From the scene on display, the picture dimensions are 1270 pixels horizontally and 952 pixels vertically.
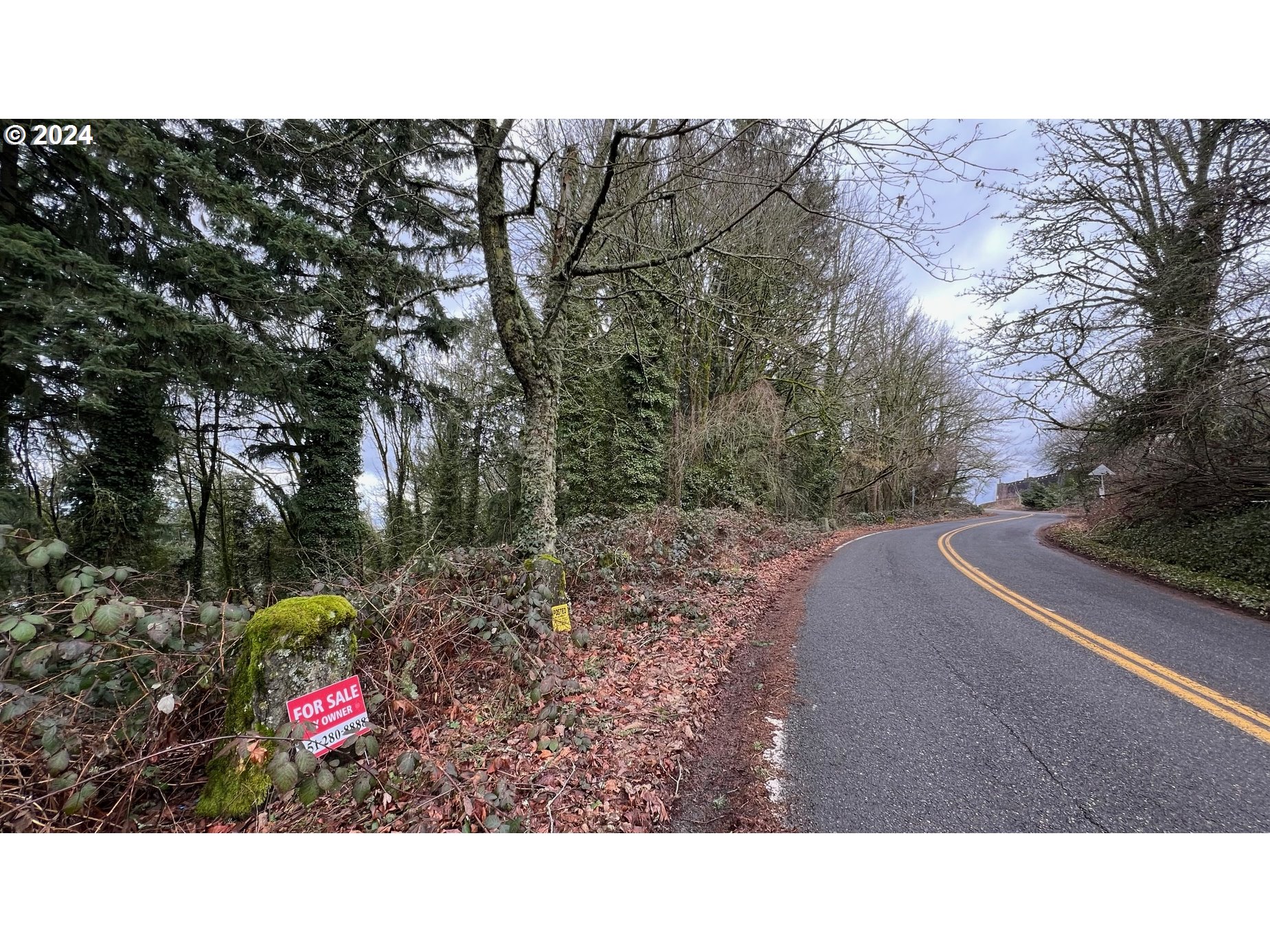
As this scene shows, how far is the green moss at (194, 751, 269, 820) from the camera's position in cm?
168

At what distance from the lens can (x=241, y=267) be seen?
16.1 ft

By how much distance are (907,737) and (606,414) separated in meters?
7.98

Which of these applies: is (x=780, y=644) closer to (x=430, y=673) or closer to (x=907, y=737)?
(x=907, y=737)

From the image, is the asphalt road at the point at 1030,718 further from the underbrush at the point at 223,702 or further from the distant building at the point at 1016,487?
the distant building at the point at 1016,487

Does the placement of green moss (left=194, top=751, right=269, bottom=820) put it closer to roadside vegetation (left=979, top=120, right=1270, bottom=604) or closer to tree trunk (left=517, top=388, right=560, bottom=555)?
tree trunk (left=517, top=388, right=560, bottom=555)

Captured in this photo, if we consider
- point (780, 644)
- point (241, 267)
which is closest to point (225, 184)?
point (241, 267)

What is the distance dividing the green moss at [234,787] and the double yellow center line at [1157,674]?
15.6 feet

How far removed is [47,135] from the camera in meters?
2.71

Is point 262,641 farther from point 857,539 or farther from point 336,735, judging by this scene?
point 857,539

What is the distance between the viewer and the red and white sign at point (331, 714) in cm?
179

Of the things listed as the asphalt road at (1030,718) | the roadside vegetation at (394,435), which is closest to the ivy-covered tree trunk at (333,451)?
the roadside vegetation at (394,435)

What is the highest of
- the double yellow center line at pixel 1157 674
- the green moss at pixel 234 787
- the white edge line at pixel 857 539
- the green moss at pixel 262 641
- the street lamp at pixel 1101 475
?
the street lamp at pixel 1101 475

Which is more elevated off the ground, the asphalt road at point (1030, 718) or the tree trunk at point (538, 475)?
the tree trunk at point (538, 475)

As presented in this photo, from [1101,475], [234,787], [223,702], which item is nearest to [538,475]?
[223,702]
